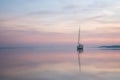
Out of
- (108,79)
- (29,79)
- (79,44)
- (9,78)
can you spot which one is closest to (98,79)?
(108,79)

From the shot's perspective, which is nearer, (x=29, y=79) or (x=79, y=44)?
(x=29, y=79)

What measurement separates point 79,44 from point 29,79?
40442mm

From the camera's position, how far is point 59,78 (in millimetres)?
10141

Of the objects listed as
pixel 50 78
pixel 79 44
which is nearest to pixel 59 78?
pixel 50 78

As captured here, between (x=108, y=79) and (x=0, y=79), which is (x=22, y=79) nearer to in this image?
(x=0, y=79)

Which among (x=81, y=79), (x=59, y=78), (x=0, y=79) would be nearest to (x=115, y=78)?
(x=81, y=79)

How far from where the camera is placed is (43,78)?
10.3 meters

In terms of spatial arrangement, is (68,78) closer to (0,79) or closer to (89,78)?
(89,78)

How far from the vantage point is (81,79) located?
33.1ft

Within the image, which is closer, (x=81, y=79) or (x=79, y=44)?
(x=81, y=79)

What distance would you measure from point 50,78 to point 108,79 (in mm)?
2215

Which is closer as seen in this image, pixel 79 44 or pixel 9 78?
pixel 9 78

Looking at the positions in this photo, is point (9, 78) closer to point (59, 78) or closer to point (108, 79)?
point (59, 78)

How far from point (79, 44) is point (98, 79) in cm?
4039
